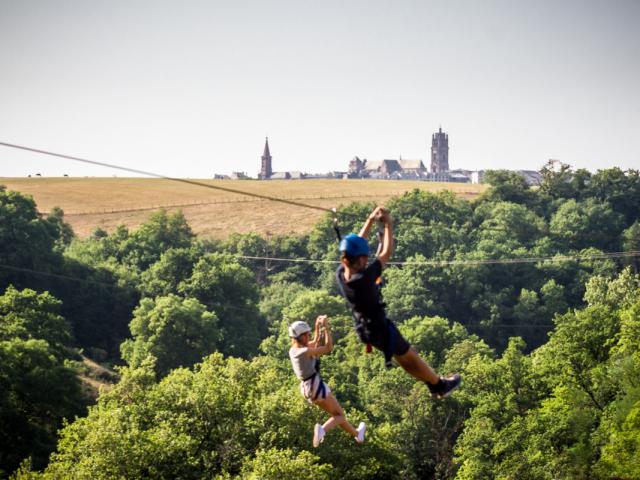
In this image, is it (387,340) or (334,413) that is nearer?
(387,340)

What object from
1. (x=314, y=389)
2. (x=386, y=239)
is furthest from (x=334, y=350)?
(x=386, y=239)

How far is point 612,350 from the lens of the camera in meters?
49.4

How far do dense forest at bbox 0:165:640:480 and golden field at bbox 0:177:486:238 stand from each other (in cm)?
1047

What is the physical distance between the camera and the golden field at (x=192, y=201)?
422ft

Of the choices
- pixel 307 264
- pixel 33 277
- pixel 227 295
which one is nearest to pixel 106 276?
pixel 33 277

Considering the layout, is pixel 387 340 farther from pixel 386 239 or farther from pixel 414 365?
pixel 386 239

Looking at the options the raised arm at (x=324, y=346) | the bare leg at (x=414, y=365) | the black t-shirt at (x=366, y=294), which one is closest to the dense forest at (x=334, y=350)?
the raised arm at (x=324, y=346)

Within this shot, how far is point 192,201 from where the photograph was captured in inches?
5723

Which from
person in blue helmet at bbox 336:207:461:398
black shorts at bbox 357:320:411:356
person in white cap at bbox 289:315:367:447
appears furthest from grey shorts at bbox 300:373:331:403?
black shorts at bbox 357:320:411:356

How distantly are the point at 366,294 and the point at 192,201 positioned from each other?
444 ft

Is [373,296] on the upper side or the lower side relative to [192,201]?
upper

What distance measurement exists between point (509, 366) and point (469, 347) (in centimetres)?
1185

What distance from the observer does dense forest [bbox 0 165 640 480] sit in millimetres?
38594

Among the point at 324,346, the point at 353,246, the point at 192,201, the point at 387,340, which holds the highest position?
the point at 353,246
